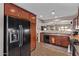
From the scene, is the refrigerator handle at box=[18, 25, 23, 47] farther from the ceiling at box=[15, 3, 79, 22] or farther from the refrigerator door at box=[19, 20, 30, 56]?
the ceiling at box=[15, 3, 79, 22]

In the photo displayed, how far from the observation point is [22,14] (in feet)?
7.20

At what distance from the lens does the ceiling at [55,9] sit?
2.07 metres

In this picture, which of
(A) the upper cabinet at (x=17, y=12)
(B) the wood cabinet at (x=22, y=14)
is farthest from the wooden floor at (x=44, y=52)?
(A) the upper cabinet at (x=17, y=12)

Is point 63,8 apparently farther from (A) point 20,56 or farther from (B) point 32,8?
(A) point 20,56

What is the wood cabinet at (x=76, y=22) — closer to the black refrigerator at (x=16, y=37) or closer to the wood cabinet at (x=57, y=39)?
the wood cabinet at (x=57, y=39)

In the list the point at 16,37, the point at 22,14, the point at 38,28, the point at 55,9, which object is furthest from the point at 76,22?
the point at 16,37

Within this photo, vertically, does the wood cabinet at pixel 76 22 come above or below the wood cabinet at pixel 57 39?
above

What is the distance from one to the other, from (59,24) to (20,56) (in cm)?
91

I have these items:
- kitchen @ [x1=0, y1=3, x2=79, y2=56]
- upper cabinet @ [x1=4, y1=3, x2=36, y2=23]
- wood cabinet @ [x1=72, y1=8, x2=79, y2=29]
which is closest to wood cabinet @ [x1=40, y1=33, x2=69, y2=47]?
kitchen @ [x1=0, y1=3, x2=79, y2=56]

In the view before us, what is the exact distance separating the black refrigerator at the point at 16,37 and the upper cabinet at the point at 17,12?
74 mm

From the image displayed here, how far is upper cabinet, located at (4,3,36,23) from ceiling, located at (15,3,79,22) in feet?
0.25

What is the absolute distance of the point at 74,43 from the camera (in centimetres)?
216

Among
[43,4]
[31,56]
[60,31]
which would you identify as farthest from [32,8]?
[31,56]

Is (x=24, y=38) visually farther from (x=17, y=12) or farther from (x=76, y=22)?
(x=76, y=22)
